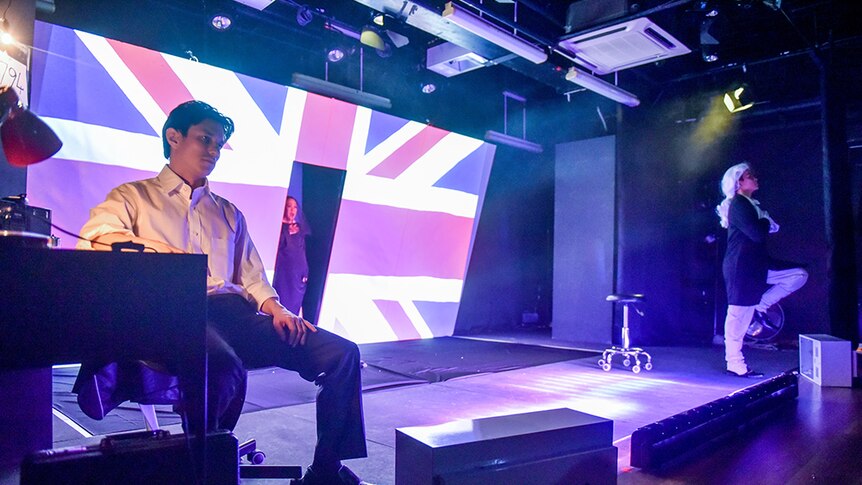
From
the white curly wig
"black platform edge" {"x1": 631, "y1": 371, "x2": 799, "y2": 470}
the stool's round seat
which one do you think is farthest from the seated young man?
the white curly wig

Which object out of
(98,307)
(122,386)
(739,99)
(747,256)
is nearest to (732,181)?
(747,256)

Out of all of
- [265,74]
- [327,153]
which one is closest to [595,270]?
[327,153]

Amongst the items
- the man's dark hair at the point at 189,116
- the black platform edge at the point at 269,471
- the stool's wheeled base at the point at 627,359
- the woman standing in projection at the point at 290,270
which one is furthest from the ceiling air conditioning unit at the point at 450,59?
the black platform edge at the point at 269,471

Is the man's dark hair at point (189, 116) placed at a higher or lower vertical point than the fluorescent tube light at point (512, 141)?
lower

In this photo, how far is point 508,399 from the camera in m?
3.82

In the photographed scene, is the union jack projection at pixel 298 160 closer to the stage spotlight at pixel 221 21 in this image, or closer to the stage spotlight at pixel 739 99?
the stage spotlight at pixel 221 21

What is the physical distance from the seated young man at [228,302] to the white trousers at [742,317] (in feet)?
12.8

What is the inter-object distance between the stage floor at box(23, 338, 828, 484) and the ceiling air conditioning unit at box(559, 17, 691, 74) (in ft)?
9.77

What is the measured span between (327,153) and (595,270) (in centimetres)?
378

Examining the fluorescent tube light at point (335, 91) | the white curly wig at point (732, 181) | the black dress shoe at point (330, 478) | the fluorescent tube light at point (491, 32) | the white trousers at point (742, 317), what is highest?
the fluorescent tube light at point (491, 32)

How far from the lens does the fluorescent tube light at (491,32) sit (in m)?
4.32

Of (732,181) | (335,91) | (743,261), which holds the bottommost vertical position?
(743,261)

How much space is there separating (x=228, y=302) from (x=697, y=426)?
7.02 ft

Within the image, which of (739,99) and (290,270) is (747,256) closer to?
(739,99)
